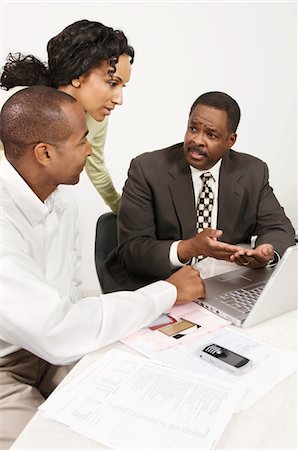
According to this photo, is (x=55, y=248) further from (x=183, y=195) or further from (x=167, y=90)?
(x=167, y=90)

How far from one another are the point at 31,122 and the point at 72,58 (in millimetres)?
596

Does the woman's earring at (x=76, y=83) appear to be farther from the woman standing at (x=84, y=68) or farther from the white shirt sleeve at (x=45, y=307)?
the white shirt sleeve at (x=45, y=307)

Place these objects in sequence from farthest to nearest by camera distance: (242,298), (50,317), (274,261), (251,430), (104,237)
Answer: (104,237), (274,261), (242,298), (50,317), (251,430)

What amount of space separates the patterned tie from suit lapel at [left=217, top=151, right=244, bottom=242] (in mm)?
36

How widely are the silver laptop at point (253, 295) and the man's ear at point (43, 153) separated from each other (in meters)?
0.52

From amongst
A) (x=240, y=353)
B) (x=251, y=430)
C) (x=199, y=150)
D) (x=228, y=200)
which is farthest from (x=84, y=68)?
(x=251, y=430)

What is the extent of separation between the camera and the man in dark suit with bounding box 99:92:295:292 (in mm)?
1733

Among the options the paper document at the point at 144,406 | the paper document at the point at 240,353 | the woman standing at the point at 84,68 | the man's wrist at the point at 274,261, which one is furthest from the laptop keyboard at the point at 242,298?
the woman standing at the point at 84,68

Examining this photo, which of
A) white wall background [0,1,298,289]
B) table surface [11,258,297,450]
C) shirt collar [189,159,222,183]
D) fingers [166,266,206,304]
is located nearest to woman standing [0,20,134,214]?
shirt collar [189,159,222,183]

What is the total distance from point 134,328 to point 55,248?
0.39m

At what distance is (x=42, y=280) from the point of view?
0.99m

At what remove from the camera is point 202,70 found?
2.54m

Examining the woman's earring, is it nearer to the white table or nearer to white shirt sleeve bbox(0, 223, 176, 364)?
white shirt sleeve bbox(0, 223, 176, 364)

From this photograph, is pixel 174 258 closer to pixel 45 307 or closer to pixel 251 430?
pixel 45 307
